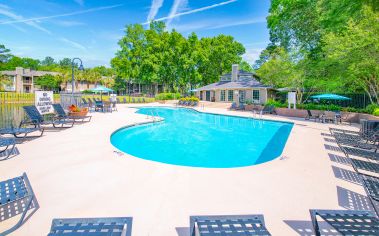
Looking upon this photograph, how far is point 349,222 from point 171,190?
8.13ft

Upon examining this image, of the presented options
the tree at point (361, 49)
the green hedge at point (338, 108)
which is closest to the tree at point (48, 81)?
the green hedge at point (338, 108)

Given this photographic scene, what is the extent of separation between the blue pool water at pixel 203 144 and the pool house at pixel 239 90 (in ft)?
53.9

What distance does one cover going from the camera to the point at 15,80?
5156 centimetres

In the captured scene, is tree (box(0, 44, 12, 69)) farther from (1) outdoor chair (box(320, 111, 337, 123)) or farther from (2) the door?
(1) outdoor chair (box(320, 111, 337, 123))

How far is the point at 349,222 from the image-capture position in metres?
2.06

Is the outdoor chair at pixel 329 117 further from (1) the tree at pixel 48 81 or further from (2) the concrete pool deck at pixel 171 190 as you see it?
(1) the tree at pixel 48 81

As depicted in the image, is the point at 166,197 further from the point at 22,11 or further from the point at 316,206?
the point at 22,11

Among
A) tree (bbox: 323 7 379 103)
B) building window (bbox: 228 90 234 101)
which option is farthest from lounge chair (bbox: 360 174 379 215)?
building window (bbox: 228 90 234 101)

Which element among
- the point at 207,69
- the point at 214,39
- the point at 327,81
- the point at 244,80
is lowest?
the point at 327,81

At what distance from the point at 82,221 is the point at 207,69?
49873 millimetres

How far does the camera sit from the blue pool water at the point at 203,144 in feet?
24.7

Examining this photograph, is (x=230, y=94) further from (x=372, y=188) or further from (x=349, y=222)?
(x=349, y=222)

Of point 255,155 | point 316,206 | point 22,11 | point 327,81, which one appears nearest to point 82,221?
point 316,206

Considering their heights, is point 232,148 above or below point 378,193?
below
